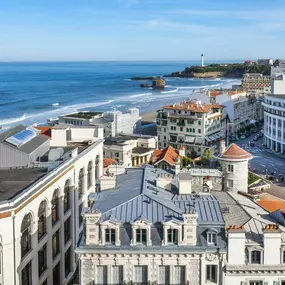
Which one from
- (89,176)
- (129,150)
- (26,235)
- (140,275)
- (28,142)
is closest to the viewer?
(140,275)

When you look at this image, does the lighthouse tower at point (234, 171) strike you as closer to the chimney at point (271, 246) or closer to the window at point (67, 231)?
the window at point (67, 231)

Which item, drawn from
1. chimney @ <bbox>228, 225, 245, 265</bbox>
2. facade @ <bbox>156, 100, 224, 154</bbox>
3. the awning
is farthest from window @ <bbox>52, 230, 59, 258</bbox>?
the awning

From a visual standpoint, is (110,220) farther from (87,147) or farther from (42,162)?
(87,147)

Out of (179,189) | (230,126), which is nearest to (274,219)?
(179,189)

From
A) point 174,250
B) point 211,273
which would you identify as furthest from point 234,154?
point 174,250

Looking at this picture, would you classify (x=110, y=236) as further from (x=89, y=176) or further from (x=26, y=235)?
(x=89, y=176)

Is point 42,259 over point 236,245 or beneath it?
beneath
